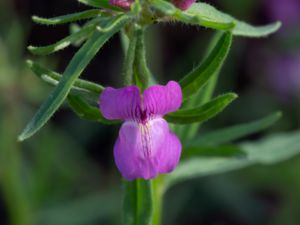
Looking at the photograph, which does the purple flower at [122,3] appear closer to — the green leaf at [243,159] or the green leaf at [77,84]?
the green leaf at [77,84]

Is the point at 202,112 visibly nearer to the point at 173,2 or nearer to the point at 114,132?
the point at 173,2

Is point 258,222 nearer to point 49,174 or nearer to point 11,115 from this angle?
point 49,174

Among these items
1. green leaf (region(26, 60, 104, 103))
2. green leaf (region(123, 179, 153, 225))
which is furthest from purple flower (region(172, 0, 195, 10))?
green leaf (region(123, 179, 153, 225))

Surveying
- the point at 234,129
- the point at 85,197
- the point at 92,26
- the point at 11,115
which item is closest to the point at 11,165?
the point at 11,115

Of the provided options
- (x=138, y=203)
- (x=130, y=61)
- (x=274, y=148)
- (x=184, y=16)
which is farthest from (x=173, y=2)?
(x=274, y=148)

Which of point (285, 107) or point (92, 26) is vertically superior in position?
point (92, 26)

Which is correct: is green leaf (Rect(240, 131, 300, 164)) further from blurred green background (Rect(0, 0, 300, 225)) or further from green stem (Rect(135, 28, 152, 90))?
green stem (Rect(135, 28, 152, 90))

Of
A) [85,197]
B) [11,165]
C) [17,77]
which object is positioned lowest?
[85,197]
